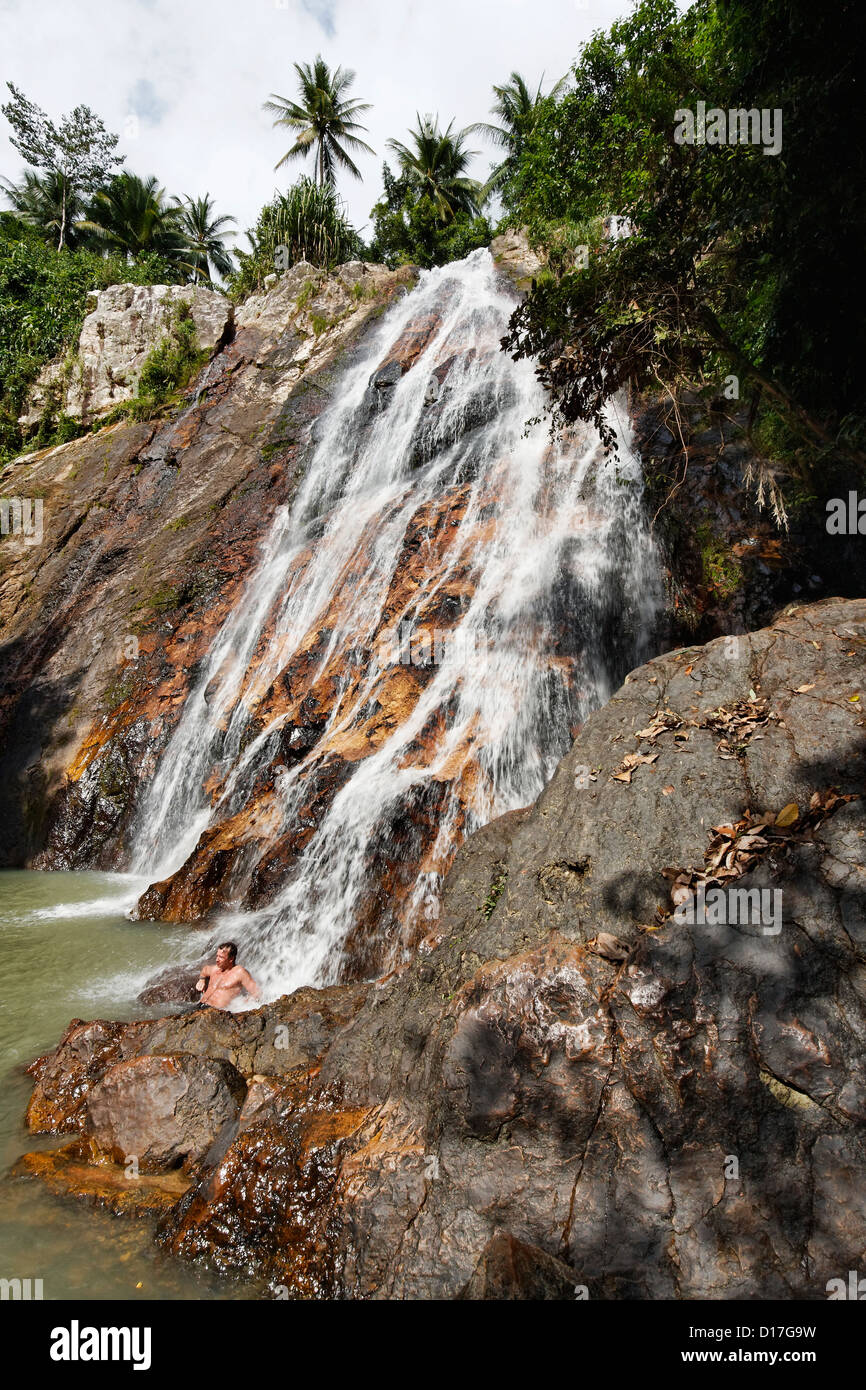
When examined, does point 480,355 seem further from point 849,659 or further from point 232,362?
point 849,659

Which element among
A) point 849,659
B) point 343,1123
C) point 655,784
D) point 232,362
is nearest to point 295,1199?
point 343,1123

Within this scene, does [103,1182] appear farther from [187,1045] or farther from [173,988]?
[173,988]

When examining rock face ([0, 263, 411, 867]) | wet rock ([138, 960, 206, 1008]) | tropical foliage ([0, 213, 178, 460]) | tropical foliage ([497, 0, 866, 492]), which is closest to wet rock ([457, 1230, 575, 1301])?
wet rock ([138, 960, 206, 1008])

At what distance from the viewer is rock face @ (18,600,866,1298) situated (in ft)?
8.71

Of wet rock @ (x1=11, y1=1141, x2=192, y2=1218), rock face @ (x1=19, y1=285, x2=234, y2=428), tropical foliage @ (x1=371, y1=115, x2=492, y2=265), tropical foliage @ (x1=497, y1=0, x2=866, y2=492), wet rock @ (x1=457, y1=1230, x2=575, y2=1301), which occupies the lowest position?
wet rock @ (x1=11, y1=1141, x2=192, y2=1218)

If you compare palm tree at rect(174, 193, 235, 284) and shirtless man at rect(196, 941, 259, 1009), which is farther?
palm tree at rect(174, 193, 235, 284)

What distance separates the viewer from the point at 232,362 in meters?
18.6

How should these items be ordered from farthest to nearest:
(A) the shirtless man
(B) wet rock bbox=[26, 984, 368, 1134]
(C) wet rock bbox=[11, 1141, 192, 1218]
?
1. (A) the shirtless man
2. (B) wet rock bbox=[26, 984, 368, 1134]
3. (C) wet rock bbox=[11, 1141, 192, 1218]

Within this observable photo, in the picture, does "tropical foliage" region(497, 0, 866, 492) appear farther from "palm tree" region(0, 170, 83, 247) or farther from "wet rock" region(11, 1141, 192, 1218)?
"palm tree" region(0, 170, 83, 247)

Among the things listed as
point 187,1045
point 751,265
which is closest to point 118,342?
point 751,265

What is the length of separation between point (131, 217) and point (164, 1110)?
36.1 meters

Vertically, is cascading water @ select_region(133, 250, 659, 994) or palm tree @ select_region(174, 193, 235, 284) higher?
palm tree @ select_region(174, 193, 235, 284)

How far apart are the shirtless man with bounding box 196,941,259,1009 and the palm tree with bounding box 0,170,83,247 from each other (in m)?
36.5

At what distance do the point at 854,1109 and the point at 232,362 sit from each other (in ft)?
68.4
